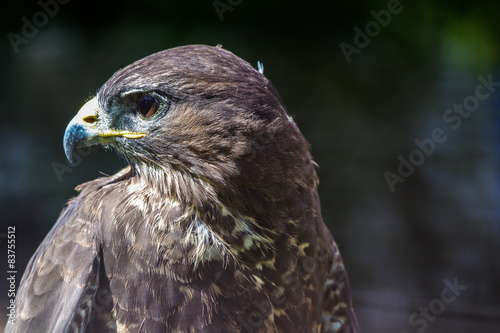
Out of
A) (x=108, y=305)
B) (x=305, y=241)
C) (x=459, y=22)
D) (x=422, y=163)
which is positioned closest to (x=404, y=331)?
(x=422, y=163)

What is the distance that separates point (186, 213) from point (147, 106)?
407 mm

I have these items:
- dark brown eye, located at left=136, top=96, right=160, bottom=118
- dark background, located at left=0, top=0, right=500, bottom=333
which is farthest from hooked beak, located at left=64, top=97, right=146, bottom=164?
dark background, located at left=0, top=0, right=500, bottom=333

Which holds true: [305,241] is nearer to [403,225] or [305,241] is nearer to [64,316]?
[64,316]

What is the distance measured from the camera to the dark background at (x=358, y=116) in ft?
17.7

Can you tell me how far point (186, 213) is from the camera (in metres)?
2.16

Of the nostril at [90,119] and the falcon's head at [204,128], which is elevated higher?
the nostril at [90,119]

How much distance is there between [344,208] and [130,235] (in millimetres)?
4048

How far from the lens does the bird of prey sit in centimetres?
A: 208

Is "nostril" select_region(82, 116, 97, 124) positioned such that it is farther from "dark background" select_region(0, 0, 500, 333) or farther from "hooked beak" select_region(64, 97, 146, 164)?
"dark background" select_region(0, 0, 500, 333)

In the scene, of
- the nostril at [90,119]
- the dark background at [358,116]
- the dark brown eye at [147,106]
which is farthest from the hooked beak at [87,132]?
the dark background at [358,116]

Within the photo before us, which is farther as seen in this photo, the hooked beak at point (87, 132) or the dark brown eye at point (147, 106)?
the hooked beak at point (87, 132)

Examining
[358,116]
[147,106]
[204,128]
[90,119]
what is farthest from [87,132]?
[358,116]

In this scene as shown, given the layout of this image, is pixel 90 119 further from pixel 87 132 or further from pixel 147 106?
pixel 147 106

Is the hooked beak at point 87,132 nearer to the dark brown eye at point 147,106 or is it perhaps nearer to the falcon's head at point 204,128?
the falcon's head at point 204,128
